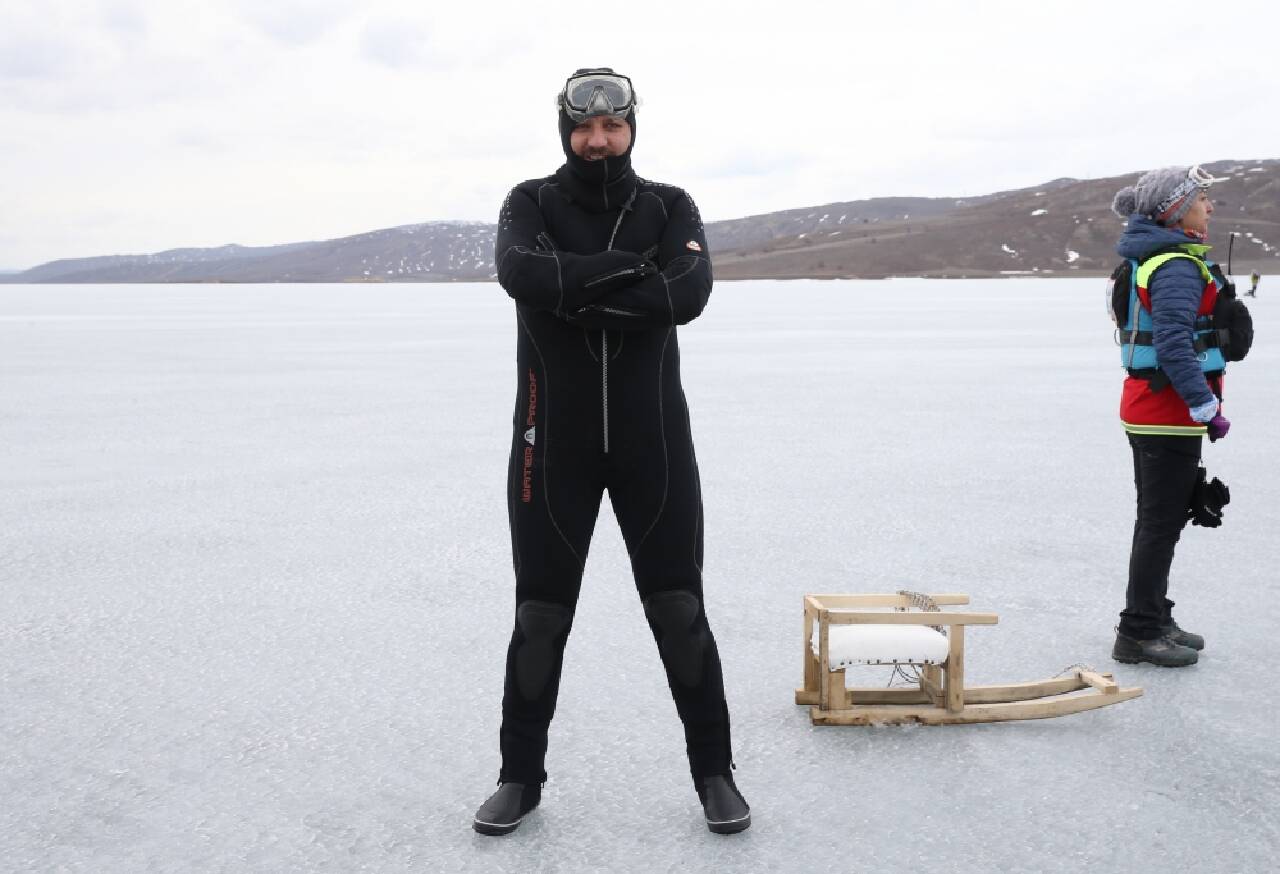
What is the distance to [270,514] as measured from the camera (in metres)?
6.64

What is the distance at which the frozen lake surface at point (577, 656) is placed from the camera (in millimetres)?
2918

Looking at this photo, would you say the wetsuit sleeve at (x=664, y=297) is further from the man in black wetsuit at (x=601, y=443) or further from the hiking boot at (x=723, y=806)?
the hiking boot at (x=723, y=806)

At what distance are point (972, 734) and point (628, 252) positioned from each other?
1.81 m

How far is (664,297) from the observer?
277 cm

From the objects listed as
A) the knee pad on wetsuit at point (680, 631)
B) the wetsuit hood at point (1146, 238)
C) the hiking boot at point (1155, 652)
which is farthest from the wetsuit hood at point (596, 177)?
the hiking boot at point (1155, 652)

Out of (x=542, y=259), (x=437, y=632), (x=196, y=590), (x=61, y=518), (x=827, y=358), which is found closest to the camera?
(x=542, y=259)

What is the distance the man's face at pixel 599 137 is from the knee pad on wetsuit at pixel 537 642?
3.60 ft

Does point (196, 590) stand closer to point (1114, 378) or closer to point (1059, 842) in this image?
point (1059, 842)

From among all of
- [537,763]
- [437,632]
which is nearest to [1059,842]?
[537,763]

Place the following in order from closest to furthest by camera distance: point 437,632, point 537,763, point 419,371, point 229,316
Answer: point 537,763
point 437,632
point 419,371
point 229,316

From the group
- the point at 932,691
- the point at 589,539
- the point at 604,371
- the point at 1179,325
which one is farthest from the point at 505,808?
the point at 1179,325

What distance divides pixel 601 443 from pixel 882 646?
1194 millimetres

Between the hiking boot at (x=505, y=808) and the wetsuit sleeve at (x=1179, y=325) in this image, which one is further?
the wetsuit sleeve at (x=1179, y=325)

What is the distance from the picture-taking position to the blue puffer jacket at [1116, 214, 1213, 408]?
12.6 feet
